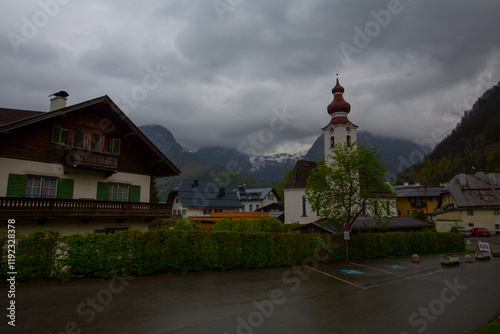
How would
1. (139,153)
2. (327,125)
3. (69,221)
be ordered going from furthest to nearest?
(327,125)
(139,153)
(69,221)

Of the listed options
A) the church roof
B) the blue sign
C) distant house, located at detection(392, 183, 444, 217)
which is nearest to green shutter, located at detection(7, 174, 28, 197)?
the blue sign

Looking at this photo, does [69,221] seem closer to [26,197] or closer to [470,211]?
[26,197]

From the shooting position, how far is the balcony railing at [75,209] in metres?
14.4

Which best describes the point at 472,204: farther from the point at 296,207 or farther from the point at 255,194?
the point at 255,194

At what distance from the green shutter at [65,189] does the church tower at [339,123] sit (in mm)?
36201

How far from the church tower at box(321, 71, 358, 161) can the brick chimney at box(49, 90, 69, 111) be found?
117 ft

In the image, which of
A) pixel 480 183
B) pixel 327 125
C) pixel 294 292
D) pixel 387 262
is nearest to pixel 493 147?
pixel 480 183

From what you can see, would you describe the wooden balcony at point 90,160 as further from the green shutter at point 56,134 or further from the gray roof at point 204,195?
the gray roof at point 204,195

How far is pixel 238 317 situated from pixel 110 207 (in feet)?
40.0

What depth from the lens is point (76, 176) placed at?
18.2 meters

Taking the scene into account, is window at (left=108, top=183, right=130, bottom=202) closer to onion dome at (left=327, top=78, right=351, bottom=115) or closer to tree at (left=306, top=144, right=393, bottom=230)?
tree at (left=306, top=144, right=393, bottom=230)

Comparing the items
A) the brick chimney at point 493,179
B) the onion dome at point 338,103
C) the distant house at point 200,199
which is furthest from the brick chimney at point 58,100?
the brick chimney at point 493,179

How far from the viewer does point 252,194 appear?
89250 mm

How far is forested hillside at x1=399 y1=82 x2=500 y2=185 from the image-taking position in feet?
420
